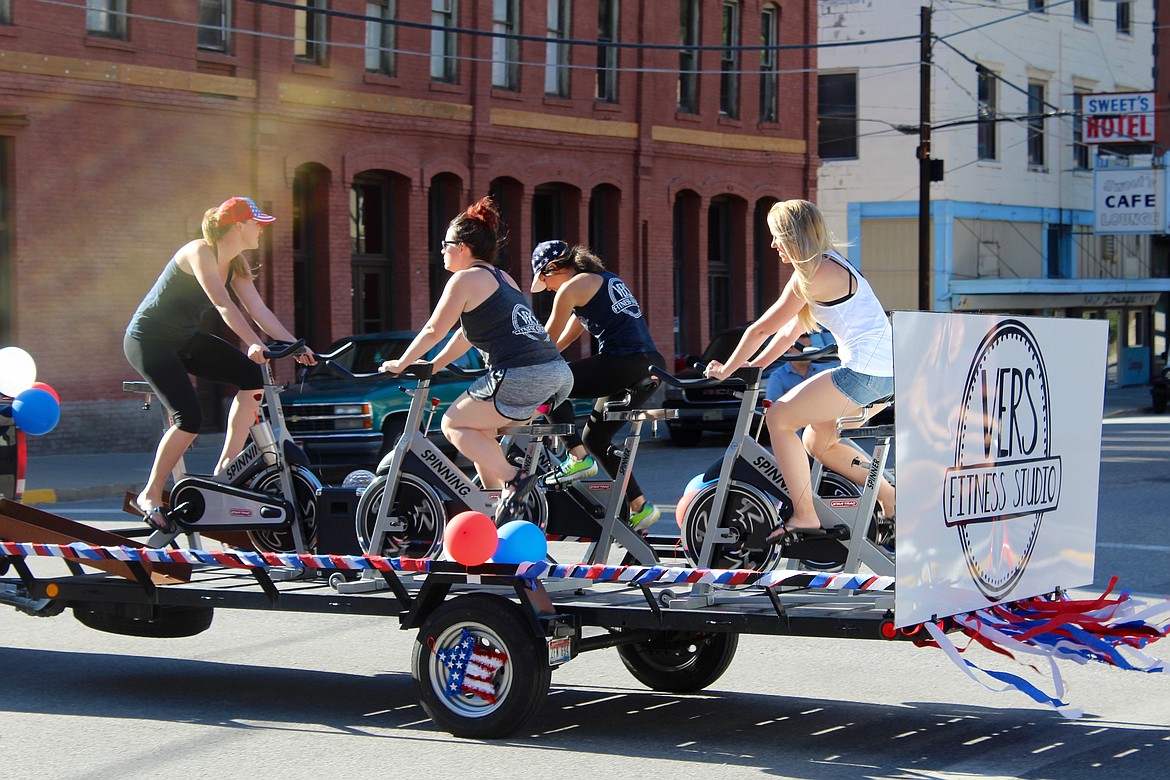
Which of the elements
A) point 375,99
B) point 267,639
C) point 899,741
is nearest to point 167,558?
point 267,639

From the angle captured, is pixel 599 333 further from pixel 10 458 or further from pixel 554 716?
pixel 10 458

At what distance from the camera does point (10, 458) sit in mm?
8094

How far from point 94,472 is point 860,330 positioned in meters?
14.2

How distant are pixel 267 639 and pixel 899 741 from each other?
12.7 ft

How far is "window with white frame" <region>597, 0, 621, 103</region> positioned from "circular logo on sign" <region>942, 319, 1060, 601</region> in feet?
81.7

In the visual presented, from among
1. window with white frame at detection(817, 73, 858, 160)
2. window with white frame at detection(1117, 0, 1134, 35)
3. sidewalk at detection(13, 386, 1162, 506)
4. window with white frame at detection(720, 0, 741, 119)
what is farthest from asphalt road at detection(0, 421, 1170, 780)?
window with white frame at detection(1117, 0, 1134, 35)

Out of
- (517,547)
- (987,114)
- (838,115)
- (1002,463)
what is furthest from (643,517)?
(987,114)

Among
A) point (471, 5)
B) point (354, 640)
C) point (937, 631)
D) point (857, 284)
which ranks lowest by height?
point (354, 640)

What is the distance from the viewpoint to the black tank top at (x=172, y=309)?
8273 mm

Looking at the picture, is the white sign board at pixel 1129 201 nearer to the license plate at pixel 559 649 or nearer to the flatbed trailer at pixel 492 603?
the flatbed trailer at pixel 492 603

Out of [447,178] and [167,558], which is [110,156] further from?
[167,558]

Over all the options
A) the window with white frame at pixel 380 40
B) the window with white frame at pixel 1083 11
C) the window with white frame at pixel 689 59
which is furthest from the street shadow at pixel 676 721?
the window with white frame at pixel 1083 11

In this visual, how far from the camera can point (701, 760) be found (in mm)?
6281

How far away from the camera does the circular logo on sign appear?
6215 millimetres
